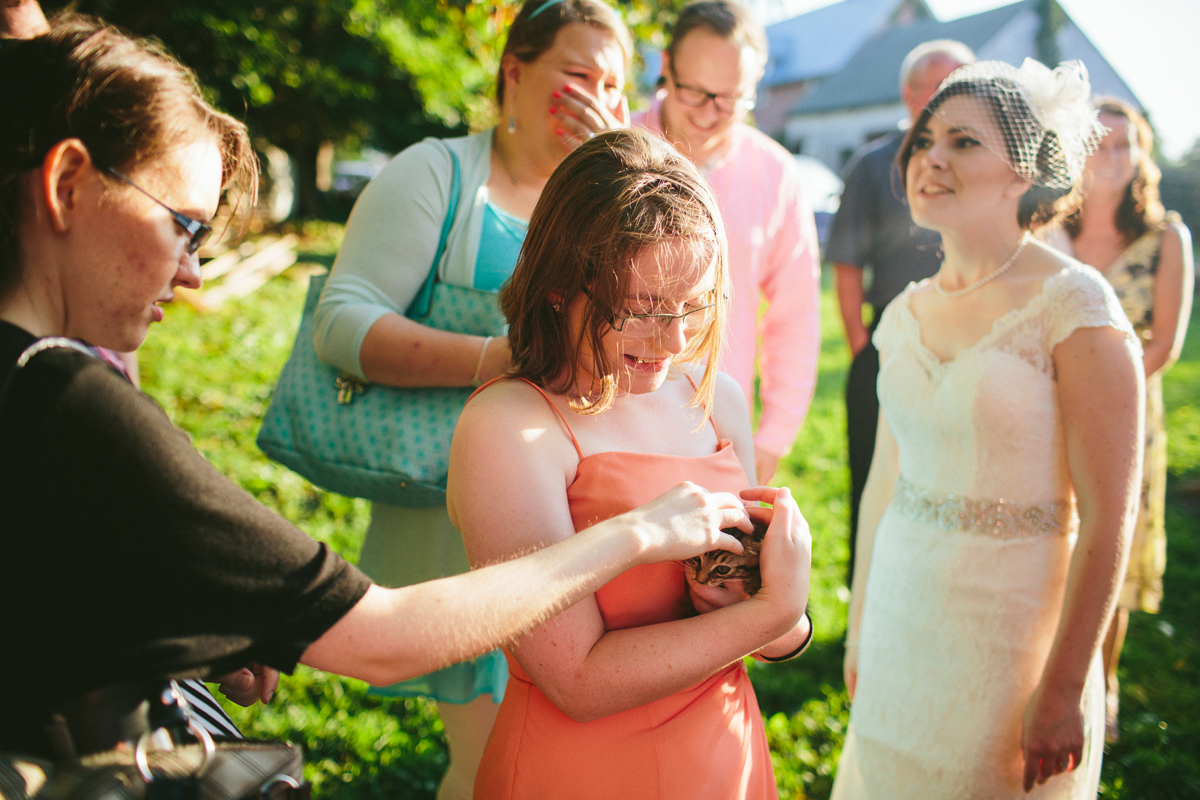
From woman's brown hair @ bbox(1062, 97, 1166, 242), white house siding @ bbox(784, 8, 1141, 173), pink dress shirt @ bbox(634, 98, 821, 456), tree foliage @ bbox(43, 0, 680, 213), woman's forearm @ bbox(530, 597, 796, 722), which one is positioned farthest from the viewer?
white house siding @ bbox(784, 8, 1141, 173)

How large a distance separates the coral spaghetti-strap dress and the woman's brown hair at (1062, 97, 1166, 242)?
3859 mm

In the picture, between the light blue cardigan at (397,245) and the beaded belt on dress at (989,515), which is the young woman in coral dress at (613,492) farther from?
the beaded belt on dress at (989,515)

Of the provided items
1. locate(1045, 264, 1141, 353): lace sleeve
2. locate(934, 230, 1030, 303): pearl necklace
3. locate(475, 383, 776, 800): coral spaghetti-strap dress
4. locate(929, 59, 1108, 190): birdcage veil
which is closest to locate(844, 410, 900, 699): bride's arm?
locate(934, 230, 1030, 303): pearl necklace

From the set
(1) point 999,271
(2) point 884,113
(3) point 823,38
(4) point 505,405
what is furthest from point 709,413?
(3) point 823,38

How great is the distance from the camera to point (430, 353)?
78.6 inches

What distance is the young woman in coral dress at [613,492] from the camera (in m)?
1.52

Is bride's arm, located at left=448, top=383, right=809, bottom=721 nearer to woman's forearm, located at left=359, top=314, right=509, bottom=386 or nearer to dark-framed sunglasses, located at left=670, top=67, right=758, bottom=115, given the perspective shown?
woman's forearm, located at left=359, top=314, right=509, bottom=386

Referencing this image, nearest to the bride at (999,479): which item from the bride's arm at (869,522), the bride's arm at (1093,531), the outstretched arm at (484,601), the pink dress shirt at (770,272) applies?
the bride's arm at (1093,531)

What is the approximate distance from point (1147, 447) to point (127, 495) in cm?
459

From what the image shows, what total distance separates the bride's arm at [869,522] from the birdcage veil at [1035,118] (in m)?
0.98

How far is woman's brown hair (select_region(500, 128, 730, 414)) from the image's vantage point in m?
1.59

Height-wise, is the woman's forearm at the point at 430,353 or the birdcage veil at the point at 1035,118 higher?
the birdcage veil at the point at 1035,118

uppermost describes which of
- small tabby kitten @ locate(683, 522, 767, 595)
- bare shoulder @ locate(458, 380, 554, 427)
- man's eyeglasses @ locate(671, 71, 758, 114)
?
man's eyeglasses @ locate(671, 71, 758, 114)

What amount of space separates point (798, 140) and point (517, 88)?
130ft
